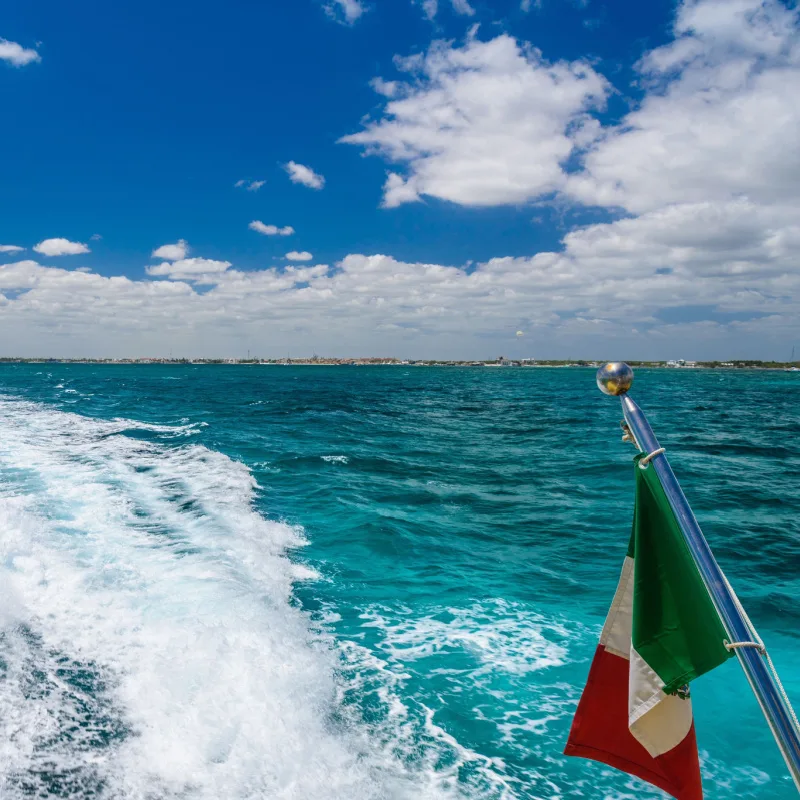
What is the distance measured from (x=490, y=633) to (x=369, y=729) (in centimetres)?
333

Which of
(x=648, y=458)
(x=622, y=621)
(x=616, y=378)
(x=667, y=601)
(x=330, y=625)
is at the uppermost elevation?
(x=616, y=378)

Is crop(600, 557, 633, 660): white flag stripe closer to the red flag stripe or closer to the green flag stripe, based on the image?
the red flag stripe

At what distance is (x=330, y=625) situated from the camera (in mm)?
9023

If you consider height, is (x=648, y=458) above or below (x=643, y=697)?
above

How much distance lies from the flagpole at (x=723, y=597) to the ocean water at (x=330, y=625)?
4.25 metres

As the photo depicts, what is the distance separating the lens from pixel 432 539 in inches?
552

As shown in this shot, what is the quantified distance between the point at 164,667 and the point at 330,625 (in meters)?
2.73

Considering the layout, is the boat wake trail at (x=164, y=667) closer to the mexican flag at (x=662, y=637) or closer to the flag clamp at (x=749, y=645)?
the mexican flag at (x=662, y=637)

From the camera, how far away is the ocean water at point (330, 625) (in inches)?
223

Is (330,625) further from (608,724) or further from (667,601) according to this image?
(667,601)

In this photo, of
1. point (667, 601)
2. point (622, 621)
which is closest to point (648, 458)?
point (667, 601)

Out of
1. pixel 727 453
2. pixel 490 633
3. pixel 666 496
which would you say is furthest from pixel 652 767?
pixel 727 453

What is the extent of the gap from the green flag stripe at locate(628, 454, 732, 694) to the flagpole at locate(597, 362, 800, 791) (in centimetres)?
17

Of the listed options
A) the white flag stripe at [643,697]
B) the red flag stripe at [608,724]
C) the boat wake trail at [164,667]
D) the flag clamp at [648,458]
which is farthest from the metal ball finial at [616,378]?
the boat wake trail at [164,667]
